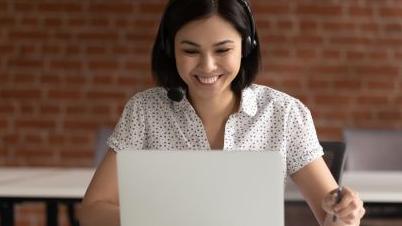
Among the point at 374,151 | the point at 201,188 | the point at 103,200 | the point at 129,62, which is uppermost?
the point at 129,62

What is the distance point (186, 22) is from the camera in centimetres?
137

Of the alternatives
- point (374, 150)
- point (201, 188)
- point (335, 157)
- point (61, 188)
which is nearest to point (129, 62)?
point (374, 150)

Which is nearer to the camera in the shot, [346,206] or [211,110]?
[346,206]

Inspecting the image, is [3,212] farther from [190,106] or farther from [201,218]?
[201,218]

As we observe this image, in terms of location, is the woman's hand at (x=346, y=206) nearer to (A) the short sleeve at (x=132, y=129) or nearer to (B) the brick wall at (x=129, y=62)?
(A) the short sleeve at (x=132, y=129)

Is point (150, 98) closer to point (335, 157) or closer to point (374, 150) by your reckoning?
point (335, 157)

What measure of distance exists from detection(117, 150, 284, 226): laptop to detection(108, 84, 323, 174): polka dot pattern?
21.1 inches

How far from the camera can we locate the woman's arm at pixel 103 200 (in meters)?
1.36

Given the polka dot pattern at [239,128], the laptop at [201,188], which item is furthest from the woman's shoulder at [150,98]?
the laptop at [201,188]

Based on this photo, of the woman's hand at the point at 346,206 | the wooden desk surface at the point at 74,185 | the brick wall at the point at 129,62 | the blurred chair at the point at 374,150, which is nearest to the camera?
the woman's hand at the point at 346,206

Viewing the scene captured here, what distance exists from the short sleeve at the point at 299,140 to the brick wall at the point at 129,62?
1.93 m

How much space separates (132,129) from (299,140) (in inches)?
15.8

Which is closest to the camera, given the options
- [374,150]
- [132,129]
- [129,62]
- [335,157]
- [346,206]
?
[346,206]

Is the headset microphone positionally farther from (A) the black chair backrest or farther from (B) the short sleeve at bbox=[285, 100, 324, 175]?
(A) the black chair backrest
